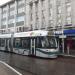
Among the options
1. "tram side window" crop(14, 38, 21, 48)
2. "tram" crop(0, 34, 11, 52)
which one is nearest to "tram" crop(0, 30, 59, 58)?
"tram side window" crop(14, 38, 21, 48)

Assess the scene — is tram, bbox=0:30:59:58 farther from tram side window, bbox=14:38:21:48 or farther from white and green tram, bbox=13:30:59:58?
tram side window, bbox=14:38:21:48

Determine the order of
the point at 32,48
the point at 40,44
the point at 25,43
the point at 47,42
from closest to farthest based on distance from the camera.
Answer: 1. the point at 47,42
2. the point at 40,44
3. the point at 32,48
4. the point at 25,43

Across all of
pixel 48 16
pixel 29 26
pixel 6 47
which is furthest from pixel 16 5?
pixel 6 47

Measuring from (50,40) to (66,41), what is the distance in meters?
22.2

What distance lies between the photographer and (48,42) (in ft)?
98.8

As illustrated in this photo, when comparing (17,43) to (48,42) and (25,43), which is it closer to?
(25,43)

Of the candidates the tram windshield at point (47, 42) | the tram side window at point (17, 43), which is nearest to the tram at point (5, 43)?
the tram side window at point (17, 43)

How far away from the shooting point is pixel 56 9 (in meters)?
56.9

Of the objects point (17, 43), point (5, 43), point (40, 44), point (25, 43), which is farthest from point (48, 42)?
point (5, 43)

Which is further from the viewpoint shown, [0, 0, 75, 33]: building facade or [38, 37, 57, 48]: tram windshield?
[0, 0, 75, 33]: building facade

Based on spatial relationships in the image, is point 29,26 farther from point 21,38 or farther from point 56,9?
point 21,38

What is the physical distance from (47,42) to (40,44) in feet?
2.70

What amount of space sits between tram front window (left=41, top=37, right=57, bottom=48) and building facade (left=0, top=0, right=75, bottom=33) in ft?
67.9

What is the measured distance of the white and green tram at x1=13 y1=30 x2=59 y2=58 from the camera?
30000mm
